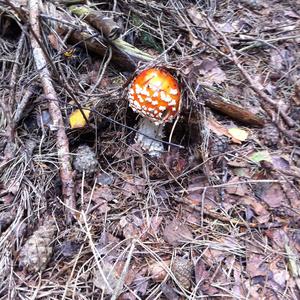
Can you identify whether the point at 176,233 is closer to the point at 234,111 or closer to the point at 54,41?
the point at 234,111

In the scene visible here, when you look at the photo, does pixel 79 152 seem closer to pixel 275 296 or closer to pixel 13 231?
pixel 13 231

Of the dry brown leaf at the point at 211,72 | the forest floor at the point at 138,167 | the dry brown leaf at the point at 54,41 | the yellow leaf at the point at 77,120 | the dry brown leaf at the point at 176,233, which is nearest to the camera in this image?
the forest floor at the point at 138,167

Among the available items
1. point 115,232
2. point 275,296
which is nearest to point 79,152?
point 115,232

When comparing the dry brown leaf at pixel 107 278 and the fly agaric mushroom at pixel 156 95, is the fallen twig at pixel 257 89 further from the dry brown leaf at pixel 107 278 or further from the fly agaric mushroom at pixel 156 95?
the dry brown leaf at pixel 107 278

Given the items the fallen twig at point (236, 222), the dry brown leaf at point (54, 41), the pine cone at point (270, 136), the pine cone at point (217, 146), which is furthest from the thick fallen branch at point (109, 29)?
the fallen twig at point (236, 222)

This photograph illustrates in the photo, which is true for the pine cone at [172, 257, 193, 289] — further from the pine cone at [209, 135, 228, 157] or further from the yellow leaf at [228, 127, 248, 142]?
the yellow leaf at [228, 127, 248, 142]

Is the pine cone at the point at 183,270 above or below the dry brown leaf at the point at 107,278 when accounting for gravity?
below

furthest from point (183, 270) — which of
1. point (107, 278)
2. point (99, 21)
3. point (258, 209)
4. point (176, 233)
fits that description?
point (99, 21)
